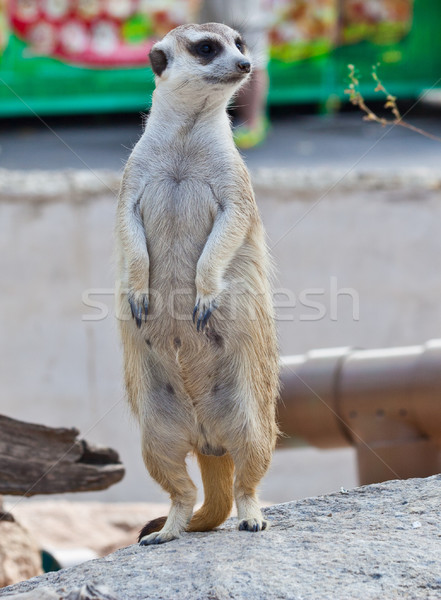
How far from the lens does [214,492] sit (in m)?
2.79

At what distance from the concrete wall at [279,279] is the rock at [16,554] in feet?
9.85

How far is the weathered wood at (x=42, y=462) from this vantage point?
3.50 m

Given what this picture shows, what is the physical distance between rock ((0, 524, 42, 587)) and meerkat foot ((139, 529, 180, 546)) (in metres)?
1.30

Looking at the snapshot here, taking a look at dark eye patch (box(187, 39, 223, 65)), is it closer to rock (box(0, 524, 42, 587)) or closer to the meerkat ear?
the meerkat ear

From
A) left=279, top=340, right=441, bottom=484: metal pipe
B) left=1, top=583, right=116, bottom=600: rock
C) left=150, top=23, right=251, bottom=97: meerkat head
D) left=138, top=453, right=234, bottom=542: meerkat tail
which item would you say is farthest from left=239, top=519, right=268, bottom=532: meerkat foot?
left=150, top=23, right=251, bottom=97: meerkat head

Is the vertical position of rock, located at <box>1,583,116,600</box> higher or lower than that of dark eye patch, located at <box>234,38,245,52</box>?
lower

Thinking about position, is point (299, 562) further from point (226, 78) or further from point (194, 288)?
point (226, 78)

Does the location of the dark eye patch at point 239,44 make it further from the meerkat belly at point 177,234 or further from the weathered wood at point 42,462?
the weathered wood at point 42,462

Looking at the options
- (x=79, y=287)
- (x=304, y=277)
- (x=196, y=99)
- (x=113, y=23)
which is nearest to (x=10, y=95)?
(x=113, y=23)

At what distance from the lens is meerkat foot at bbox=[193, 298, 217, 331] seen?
8.49ft

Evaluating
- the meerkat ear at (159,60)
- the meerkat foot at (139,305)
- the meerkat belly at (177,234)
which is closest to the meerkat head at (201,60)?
the meerkat ear at (159,60)

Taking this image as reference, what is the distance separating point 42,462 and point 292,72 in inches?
311

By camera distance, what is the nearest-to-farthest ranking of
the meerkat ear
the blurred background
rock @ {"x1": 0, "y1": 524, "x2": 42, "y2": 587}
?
the meerkat ear
rock @ {"x1": 0, "y1": 524, "x2": 42, "y2": 587}
the blurred background

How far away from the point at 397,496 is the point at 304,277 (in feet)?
14.8
